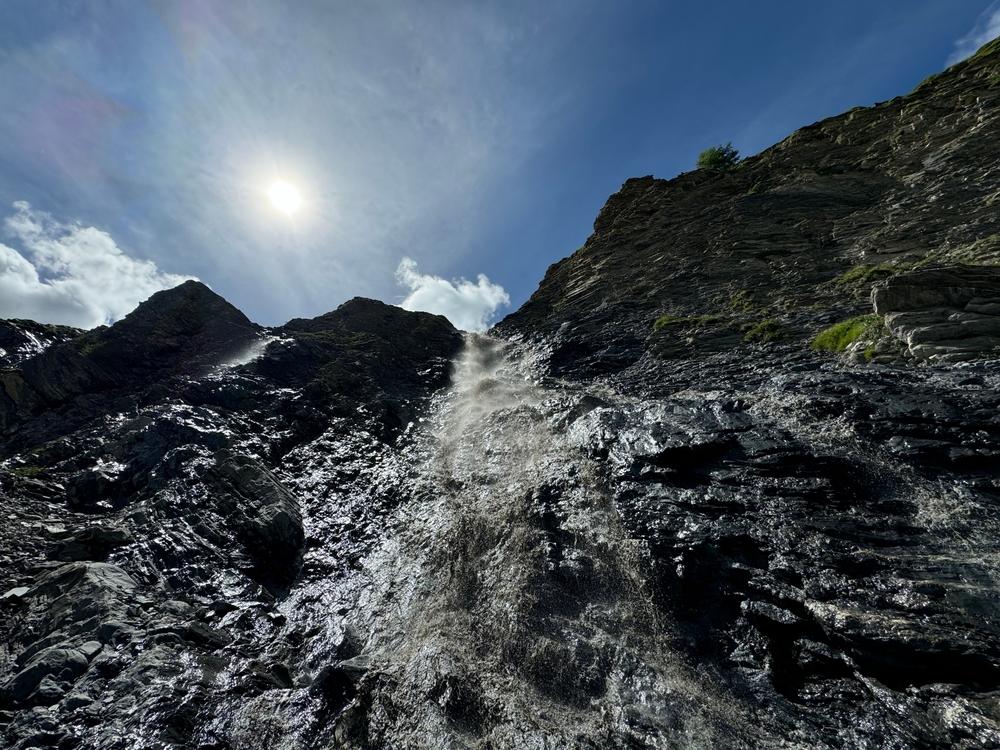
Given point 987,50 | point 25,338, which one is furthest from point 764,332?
point 25,338

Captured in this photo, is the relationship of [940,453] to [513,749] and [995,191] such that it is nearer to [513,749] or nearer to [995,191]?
[513,749]

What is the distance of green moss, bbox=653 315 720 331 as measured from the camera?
95.1 feet

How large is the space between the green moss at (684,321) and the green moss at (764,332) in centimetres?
328

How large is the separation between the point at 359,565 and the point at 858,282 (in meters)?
30.1

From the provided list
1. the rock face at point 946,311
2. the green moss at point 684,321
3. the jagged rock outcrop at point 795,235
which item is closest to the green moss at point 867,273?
the jagged rock outcrop at point 795,235

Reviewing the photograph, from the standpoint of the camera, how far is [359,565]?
1964 cm

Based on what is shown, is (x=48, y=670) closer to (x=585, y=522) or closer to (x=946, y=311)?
(x=585, y=522)

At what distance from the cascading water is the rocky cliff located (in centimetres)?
9

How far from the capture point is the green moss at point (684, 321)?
29.0 metres

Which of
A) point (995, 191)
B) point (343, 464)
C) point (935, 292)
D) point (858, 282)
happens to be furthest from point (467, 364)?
point (995, 191)

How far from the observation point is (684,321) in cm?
3031

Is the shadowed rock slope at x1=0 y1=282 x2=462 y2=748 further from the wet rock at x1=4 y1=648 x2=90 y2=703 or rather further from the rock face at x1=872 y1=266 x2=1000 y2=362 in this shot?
the rock face at x1=872 y1=266 x2=1000 y2=362

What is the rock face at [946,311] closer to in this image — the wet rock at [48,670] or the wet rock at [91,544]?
the wet rock at [48,670]

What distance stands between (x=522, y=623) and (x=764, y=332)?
20412 mm
